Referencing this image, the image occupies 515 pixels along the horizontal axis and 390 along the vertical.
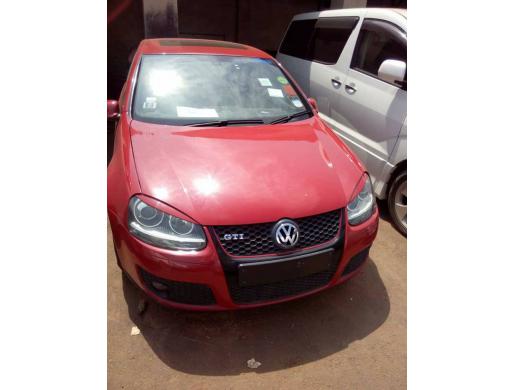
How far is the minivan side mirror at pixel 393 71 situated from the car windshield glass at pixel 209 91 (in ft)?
2.43

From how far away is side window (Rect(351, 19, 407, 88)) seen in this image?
10.3 ft

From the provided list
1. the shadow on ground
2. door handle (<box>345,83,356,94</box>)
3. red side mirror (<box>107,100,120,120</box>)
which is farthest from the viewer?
door handle (<box>345,83,356,94</box>)

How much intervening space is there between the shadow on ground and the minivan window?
2.77 metres

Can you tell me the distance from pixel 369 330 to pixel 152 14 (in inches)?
235

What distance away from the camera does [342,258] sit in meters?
2.04

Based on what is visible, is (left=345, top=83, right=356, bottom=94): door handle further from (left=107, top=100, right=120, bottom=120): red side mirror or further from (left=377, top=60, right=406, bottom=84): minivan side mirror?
(left=107, top=100, right=120, bottom=120): red side mirror

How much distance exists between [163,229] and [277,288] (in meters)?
0.70

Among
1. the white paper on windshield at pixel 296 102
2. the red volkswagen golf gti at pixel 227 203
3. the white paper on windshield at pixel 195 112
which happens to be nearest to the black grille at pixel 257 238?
the red volkswagen golf gti at pixel 227 203

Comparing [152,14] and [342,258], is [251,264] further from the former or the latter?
[152,14]

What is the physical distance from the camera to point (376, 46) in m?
3.39

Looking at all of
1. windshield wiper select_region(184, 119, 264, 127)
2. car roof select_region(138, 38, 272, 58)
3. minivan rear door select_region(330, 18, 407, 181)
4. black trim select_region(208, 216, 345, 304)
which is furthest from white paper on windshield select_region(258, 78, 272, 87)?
black trim select_region(208, 216, 345, 304)

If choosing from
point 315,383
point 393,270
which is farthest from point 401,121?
point 315,383

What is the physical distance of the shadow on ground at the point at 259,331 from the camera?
1.96 metres

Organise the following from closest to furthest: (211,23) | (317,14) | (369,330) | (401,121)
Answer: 1. (369,330)
2. (401,121)
3. (317,14)
4. (211,23)
